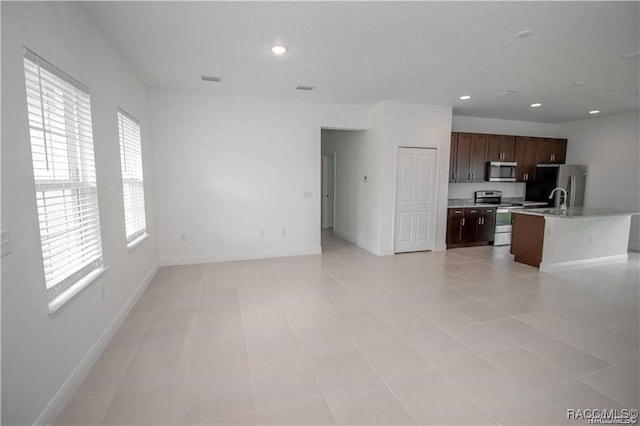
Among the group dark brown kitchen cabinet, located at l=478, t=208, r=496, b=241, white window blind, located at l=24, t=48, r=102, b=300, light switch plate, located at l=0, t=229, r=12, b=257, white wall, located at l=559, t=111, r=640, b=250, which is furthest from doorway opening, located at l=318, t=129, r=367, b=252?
white wall, located at l=559, t=111, r=640, b=250

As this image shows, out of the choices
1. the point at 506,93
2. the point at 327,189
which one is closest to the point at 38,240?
the point at 506,93

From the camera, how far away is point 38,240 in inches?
69.0

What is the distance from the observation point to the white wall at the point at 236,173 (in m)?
4.83

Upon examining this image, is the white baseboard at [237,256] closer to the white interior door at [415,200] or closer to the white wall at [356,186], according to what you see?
the white wall at [356,186]

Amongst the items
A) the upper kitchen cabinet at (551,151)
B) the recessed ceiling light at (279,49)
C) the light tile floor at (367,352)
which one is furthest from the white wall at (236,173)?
the upper kitchen cabinet at (551,151)

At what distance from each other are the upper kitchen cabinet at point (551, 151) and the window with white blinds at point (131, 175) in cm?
819

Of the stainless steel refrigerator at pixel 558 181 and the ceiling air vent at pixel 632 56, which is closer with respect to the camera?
the ceiling air vent at pixel 632 56

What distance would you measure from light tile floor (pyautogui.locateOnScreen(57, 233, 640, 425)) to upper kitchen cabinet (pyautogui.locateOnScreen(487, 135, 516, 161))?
312 cm

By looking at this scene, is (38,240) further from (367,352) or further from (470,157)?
(470,157)

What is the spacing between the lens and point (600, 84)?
14.1 ft

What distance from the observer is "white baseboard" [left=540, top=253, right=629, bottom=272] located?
4742 millimetres

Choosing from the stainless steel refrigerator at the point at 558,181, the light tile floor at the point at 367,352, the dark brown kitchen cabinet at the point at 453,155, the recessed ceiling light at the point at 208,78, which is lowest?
the light tile floor at the point at 367,352

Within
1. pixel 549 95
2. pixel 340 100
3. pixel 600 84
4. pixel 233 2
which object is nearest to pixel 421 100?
pixel 340 100

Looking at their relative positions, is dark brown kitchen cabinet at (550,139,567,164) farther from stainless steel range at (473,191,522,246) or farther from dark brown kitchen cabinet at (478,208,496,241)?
dark brown kitchen cabinet at (478,208,496,241)
